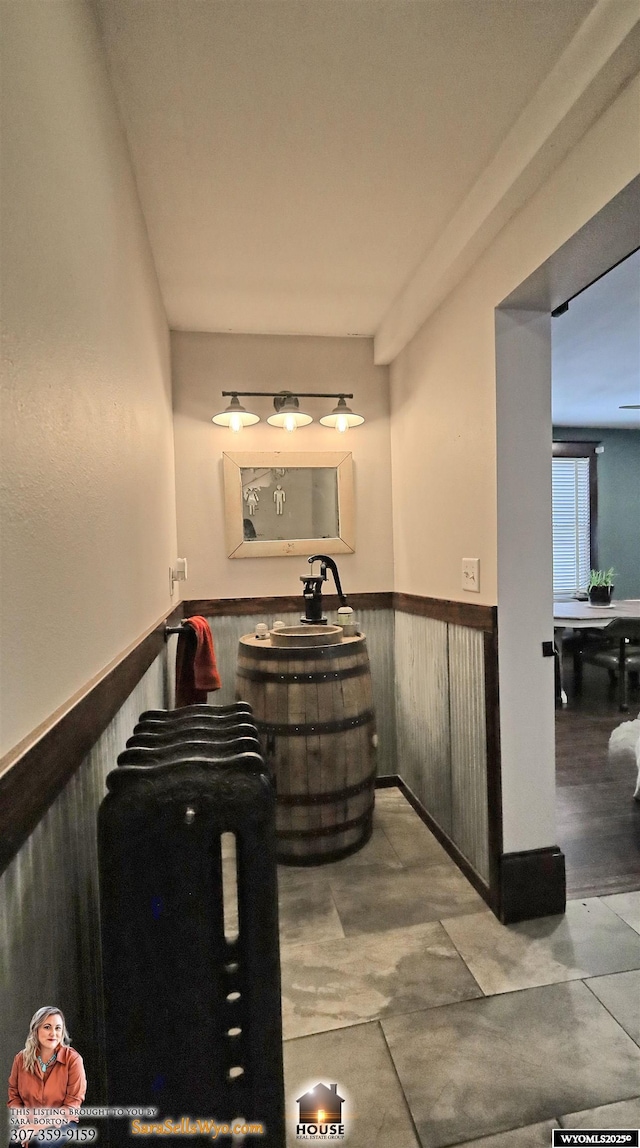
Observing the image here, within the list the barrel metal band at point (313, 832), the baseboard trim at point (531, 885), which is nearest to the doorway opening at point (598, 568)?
the baseboard trim at point (531, 885)

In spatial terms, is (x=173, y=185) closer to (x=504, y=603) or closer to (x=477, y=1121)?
(x=504, y=603)

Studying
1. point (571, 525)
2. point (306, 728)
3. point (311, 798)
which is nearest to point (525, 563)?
point (306, 728)

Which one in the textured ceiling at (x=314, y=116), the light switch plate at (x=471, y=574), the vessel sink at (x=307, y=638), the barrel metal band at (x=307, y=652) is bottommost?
the barrel metal band at (x=307, y=652)

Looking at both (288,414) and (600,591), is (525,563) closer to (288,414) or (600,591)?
(288,414)

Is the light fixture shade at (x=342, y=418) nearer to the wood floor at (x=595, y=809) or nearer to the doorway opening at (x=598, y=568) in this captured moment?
the doorway opening at (x=598, y=568)

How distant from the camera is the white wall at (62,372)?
63 cm

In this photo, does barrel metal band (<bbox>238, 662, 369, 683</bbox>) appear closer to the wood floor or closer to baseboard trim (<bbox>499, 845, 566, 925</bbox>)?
baseboard trim (<bbox>499, 845, 566, 925</bbox>)

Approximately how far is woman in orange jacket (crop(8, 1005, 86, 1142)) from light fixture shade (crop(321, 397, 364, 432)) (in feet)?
8.14

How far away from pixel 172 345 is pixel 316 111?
151 cm

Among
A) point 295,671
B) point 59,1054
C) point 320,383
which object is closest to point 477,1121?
point 59,1054

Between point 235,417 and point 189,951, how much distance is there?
2265 millimetres

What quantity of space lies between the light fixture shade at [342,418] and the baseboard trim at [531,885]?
202 cm

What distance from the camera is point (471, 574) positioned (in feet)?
6.48

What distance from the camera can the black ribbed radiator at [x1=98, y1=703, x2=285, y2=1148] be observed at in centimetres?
75
